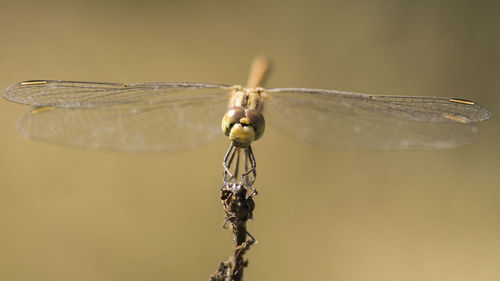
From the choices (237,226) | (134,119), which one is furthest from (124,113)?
(237,226)

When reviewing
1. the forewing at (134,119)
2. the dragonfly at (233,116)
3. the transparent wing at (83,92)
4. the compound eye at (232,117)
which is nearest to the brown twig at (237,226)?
the dragonfly at (233,116)

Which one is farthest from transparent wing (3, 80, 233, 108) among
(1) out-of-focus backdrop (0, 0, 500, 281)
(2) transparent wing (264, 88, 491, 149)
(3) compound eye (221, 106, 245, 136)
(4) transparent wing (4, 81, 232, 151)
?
(1) out-of-focus backdrop (0, 0, 500, 281)

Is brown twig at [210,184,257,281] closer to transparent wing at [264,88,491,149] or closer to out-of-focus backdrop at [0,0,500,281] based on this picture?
transparent wing at [264,88,491,149]

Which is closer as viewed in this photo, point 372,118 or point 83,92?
point 83,92

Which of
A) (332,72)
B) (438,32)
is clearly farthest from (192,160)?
(438,32)

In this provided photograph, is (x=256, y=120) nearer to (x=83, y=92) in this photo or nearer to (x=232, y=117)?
(x=232, y=117)

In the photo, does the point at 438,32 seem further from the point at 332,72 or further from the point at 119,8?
the point at 119,8

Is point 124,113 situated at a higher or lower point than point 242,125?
higher

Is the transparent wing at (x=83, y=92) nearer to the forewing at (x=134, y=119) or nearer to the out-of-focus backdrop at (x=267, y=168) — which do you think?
the forewing at (x=134, y=119)
